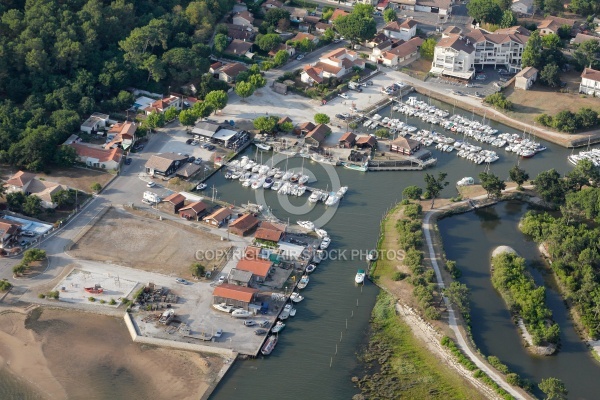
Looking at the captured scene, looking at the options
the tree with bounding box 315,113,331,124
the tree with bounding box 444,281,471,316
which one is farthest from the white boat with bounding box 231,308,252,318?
the tree with bounding box 315,113,331,124

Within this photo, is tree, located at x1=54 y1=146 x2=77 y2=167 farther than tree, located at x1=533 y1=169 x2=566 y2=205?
Yes

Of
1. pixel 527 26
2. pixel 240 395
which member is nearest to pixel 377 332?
pixel 240 395

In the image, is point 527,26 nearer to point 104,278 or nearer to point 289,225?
point 289,225

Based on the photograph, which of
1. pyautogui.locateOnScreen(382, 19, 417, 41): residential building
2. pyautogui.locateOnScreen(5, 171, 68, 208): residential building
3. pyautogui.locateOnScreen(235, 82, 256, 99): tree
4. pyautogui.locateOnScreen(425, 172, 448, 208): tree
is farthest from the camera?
pyautogui.locateOnScreen(382, 19, 417, 41): residential building

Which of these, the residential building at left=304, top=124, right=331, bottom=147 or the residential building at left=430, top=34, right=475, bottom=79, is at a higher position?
the residential building at left=430, top=34, right=475, bottom=79

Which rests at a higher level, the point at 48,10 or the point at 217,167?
the point at 48,10

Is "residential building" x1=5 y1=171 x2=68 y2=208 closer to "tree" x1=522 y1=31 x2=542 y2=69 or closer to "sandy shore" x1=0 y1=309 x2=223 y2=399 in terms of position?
"sandy shore" x1=0 y1=309 x2=223 y2=399

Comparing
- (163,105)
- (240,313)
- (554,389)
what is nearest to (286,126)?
(163,105)
